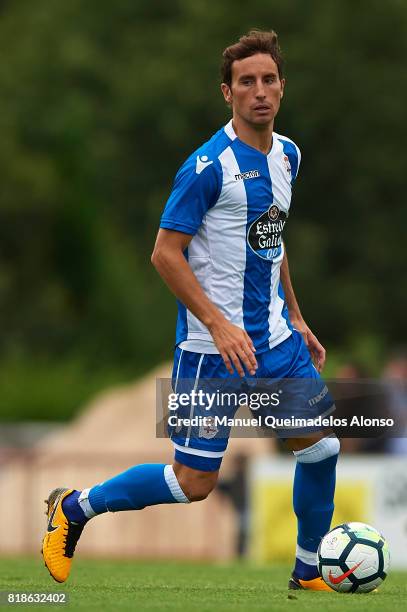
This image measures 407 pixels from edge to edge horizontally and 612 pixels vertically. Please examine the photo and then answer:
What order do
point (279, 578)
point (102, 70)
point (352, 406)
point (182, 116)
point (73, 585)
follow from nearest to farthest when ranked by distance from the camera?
point (73, 585)
point (279, 578)
point (352, 406)
point (182, 116)
point (102, 70)

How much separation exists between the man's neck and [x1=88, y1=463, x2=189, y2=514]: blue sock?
1531mm

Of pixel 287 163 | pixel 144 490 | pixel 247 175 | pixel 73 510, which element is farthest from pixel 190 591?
pixel 287 163

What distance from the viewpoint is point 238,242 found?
7117 mm

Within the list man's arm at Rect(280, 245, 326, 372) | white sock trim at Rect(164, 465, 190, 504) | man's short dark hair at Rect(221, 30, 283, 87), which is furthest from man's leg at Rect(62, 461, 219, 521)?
man's short dark hair at Rect(221, 30, 283, 87)

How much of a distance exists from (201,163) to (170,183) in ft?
102

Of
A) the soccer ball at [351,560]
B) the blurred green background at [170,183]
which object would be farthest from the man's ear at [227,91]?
the blurred green background at [170,183]

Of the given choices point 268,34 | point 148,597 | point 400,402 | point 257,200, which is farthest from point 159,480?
point 400,402

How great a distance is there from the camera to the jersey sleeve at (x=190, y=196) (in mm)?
6941

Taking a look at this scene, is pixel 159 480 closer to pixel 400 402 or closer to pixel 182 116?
pixel 400 402

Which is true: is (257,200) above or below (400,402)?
above

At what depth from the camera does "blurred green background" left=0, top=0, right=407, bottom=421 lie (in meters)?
37.0

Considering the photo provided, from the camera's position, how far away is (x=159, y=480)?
7113 millimetres

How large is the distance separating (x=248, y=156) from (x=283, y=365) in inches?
38.0

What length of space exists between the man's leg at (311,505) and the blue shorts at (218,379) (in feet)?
0.87
